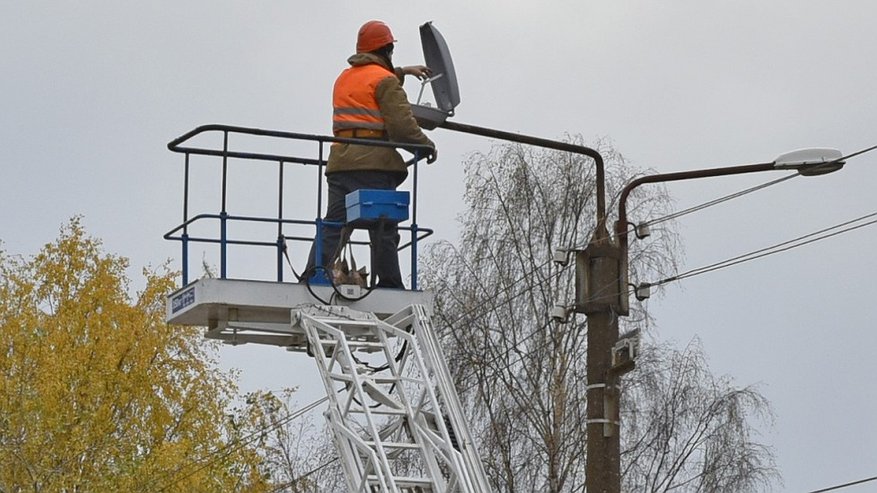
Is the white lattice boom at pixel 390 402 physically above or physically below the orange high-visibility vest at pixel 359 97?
below

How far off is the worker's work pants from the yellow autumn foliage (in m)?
17.3

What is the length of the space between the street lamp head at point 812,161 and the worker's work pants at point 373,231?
10.5ft

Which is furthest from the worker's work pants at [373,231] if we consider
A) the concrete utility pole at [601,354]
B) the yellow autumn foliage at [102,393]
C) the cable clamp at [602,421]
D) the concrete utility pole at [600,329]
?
the yellow autumn foliage at [102,393]

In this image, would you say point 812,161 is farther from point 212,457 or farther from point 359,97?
point 212,457

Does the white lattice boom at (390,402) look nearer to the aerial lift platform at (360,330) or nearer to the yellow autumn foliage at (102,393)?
the aerial lift platform at (360,330)

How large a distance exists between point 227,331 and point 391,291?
1.38m

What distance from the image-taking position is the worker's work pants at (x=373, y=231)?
15.7 meters

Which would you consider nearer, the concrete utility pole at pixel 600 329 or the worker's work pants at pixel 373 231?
the worker's work pants at pixel 373 231

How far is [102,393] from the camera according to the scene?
126ft

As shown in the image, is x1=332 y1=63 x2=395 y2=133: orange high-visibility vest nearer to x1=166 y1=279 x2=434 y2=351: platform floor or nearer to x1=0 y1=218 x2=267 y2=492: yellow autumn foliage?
x1=166 y1=279 x2=434 y2=351: platform floor

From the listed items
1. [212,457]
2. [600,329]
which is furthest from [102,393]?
[600,329]

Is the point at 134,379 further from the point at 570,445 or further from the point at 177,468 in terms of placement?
the point at 570,445

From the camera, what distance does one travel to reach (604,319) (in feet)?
53.9

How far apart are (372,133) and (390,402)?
8.53 ft
